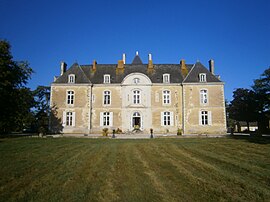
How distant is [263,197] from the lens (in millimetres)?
4105

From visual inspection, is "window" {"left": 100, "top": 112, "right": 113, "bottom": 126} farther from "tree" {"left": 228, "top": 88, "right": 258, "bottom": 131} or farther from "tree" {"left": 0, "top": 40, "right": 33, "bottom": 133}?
"tree" {"left": 228, "top": 88, "right": 258, "bottom": 131}

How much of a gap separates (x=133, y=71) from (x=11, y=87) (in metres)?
14.7

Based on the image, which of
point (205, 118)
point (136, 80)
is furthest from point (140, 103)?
point (205, 118)

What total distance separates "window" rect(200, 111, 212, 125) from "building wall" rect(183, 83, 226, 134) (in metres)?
0.33

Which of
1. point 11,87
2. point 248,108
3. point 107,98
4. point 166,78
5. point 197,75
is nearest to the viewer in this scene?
point 11,87

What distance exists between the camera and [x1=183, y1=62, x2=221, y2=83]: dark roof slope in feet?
87.8

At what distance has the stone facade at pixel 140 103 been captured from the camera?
86.0 ft

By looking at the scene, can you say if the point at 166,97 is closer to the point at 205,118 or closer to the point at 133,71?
the point at 205,118

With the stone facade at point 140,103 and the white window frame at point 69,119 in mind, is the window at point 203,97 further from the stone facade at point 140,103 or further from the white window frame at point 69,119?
the white window frame at point 69,119

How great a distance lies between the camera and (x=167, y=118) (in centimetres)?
2681

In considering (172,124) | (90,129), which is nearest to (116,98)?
(90,129)

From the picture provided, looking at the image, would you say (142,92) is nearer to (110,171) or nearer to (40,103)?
(110,171)

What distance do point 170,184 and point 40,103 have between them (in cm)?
4347

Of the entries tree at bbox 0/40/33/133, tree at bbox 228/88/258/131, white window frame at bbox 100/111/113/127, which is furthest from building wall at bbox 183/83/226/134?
tree at bbox 0/40/33/133
